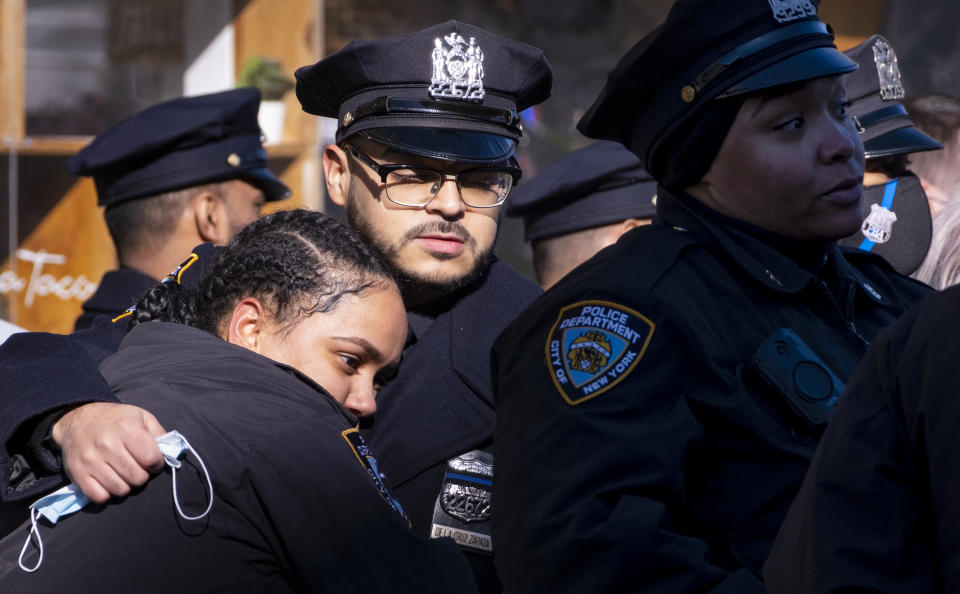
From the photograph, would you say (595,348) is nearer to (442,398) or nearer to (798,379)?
(798,379)

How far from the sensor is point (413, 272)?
2.25 m

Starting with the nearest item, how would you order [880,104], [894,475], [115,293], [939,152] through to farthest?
[894,475] → [880,104] → [115,293] → [939,152]

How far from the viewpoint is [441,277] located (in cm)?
226

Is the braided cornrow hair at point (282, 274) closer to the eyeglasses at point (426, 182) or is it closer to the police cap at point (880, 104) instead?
the eyeglasses at point (426, 182)

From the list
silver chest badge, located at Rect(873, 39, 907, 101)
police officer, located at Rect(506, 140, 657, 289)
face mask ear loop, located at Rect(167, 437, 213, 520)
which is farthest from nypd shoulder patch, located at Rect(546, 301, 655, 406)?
police officer, located at Rect(506, 140, 657, 289)

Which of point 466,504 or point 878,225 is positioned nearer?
point 466,504

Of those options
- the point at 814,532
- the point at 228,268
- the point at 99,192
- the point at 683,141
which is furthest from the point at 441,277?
the point at 99,192

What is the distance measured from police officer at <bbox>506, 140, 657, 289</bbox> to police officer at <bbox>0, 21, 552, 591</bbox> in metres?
0.94

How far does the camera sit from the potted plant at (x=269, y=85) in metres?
4.31

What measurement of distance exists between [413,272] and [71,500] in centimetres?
84

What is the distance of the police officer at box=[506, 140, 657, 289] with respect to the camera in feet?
11.0

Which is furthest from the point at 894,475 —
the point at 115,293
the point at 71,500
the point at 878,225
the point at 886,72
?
the point at 115,293

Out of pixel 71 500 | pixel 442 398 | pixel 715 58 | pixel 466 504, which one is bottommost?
pixel 466 504

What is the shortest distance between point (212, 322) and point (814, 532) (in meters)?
1.32
